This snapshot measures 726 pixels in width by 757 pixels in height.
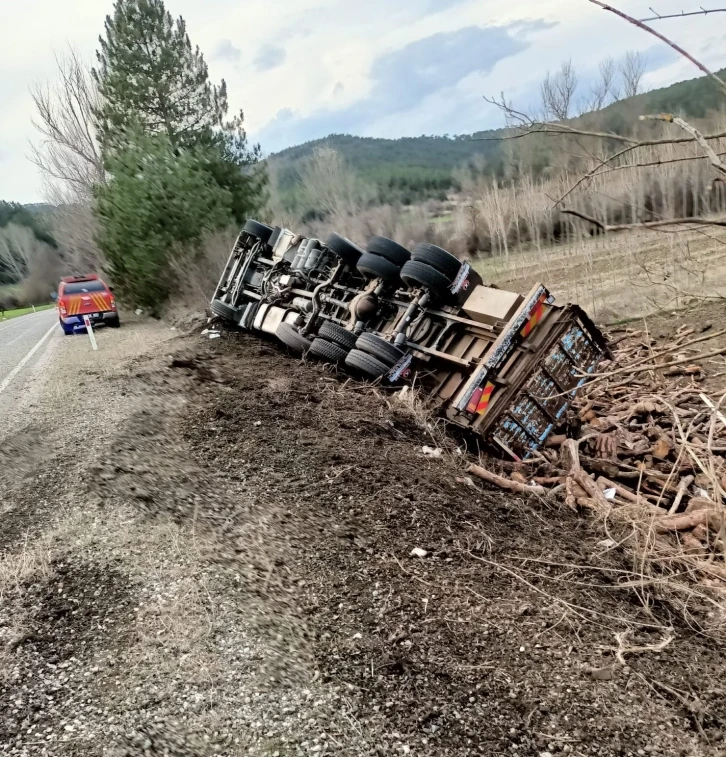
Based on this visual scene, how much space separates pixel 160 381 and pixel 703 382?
7038 millimetres

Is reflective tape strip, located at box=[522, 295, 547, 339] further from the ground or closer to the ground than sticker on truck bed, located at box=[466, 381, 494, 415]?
further from the ground

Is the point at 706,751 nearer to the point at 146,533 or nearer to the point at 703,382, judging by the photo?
the point at 146,533

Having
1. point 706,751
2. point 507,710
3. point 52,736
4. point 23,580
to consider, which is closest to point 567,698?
point 507,710

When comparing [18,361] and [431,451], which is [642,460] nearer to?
[431,451]

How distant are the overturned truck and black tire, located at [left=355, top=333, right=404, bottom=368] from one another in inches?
0.5

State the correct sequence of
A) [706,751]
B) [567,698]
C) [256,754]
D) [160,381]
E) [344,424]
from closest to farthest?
[256,754]
[706,751]
[567,698]
[344,424]
[160,381]

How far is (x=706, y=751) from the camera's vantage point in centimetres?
275

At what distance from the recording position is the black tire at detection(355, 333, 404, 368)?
23.3ft

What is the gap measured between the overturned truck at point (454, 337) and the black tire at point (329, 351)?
13 mm

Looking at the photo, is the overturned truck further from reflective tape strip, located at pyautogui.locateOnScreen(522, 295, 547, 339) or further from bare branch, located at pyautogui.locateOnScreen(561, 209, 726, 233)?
bare branch, located at pyautogui.locateOnScreen(561, 209, 726, 233)

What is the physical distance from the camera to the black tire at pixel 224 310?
1127 cm

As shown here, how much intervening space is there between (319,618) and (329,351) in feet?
16.2

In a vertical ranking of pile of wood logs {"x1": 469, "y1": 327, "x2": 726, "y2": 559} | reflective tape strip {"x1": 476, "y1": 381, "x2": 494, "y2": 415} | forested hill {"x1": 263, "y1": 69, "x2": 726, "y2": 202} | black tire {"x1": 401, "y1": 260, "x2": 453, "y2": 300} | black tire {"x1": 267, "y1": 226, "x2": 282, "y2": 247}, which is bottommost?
pile of wood logs {"x1": 469, "y1": 327, "x2": 726, "y2": 559}

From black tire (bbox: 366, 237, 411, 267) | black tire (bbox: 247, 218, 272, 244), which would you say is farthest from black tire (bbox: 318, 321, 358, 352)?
black tire (bbox: 247, 218, 272, 244)
